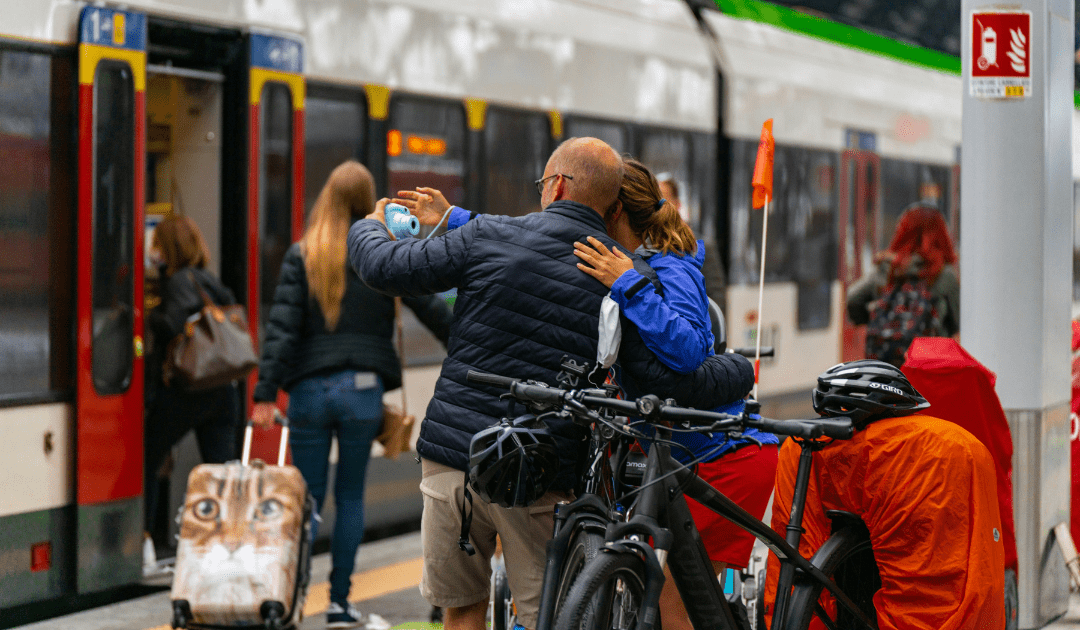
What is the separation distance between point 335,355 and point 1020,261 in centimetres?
260

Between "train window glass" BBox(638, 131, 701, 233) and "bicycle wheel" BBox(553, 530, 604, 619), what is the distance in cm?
544

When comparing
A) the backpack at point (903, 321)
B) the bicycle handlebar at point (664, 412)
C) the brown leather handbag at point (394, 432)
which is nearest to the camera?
the bicycle handlebar at point (664, 412)

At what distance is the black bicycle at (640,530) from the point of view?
291cm

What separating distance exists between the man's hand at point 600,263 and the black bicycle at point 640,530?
0.34 meters

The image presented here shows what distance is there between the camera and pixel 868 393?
11.3 feet

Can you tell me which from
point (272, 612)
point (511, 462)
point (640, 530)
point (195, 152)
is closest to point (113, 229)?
point (195, 152)

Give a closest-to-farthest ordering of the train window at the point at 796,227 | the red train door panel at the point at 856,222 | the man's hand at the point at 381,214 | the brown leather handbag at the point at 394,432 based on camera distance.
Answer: the man's hand at the point at 381,214
the brown leather handbag at the point at 394,432
the train window at the point at 796,227
the red train door panel at the point at 856,222

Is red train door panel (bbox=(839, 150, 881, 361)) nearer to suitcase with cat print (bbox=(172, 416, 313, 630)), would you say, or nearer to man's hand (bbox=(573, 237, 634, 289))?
suitcase with cat print (bbox=(172, 416, 313, 630))

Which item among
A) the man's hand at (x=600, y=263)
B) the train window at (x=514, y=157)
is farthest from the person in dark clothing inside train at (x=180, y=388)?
the man's hand at (x=600, y=263)

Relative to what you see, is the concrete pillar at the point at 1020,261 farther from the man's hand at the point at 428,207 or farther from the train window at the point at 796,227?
the train window at the point at 796,227

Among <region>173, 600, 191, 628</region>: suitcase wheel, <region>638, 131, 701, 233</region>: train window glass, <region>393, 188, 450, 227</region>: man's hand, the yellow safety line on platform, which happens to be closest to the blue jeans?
the yellow safety line on platform

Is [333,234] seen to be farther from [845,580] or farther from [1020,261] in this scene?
[1020,261]

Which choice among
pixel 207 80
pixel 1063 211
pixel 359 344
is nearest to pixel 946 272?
pixel 1063 211

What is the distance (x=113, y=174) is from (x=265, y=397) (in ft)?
3.46
